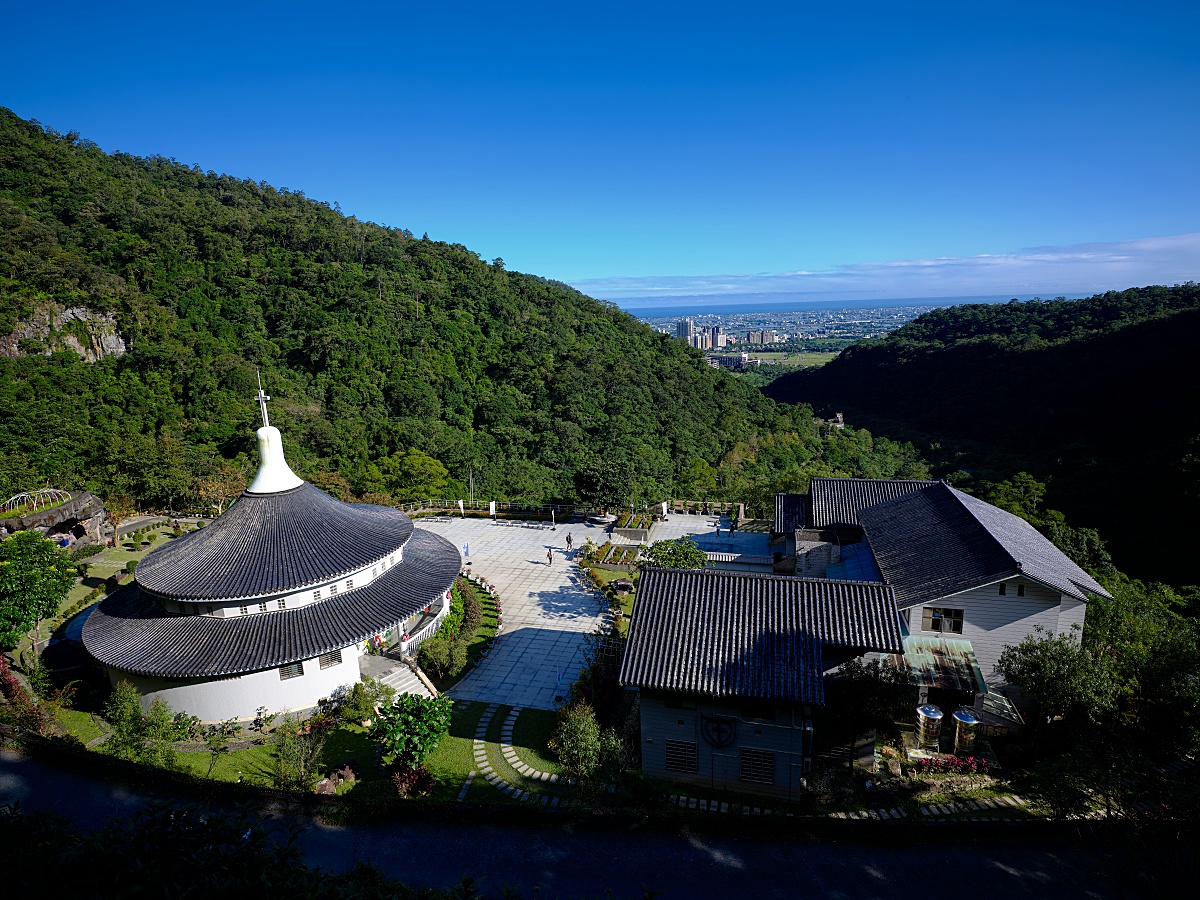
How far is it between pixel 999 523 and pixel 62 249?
64377mm

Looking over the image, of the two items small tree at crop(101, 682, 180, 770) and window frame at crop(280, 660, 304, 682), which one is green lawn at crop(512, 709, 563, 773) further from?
small tree at crop(101, 682, 180, 770)

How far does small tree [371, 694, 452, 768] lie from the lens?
1280 cm

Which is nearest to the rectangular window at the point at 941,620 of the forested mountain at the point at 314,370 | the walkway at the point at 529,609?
the walkway at the point at 529,609

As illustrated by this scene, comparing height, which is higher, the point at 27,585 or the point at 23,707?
the point at 27,585

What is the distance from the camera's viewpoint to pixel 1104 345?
5778 cm

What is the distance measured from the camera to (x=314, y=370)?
52844 mm

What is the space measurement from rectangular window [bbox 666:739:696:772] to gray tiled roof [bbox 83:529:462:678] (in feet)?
26.9

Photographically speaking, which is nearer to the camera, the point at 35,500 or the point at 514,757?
the point at 514,757

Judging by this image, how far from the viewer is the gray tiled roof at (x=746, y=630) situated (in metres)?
12.1

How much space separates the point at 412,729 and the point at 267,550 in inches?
291

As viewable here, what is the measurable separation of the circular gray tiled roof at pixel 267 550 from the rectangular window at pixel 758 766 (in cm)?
1142

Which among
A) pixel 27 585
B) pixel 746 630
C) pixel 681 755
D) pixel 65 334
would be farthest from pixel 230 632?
pixel 65 334

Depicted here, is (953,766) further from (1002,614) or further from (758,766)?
(758,766)

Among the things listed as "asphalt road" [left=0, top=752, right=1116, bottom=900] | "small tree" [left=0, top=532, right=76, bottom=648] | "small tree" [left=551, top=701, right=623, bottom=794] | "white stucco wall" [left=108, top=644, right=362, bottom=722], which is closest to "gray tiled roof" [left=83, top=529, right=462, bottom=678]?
"white stucco wall" [left=108, top=644, right=362, bottom=722]
